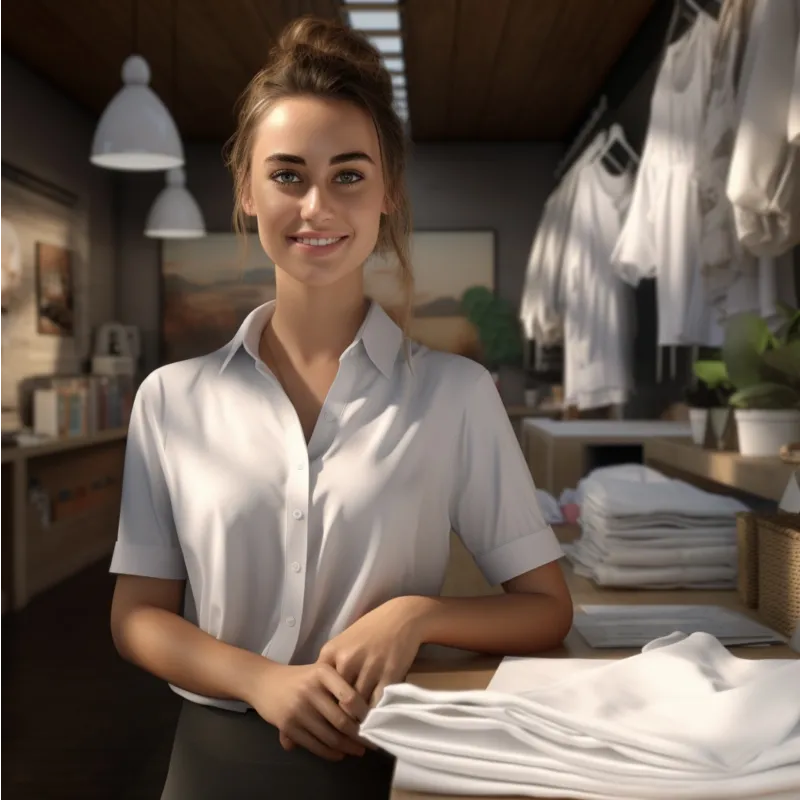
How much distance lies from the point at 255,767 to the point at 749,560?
29.4 inches

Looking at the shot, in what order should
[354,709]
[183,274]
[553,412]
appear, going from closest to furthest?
[354,709] < [553,412] < [183,274]

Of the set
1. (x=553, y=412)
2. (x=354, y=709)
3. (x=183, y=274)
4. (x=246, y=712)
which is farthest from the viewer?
(x=183, y=274)

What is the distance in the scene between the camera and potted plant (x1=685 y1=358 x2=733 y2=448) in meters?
2.13

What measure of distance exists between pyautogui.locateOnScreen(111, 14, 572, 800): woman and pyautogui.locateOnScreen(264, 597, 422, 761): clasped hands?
4cm

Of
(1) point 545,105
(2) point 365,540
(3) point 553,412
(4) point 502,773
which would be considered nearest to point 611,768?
(4) point 502,773

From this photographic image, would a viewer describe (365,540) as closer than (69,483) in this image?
Yes

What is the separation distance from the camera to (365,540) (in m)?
A: 1.07

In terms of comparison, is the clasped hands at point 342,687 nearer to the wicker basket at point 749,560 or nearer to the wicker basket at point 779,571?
the wicker basket at point 779,571

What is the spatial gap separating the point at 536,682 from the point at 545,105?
236 inches

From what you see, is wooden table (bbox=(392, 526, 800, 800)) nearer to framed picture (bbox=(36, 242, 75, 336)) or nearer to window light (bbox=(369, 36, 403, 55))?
window light (bbox=(369, 36, 403, 55))

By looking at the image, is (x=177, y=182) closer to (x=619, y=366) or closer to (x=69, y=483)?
(x=69, y=483)

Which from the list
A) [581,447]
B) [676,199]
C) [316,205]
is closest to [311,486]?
[316,205]

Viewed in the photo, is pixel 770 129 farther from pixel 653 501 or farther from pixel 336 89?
pixel 336 89

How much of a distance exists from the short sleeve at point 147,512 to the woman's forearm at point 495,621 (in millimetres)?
282
